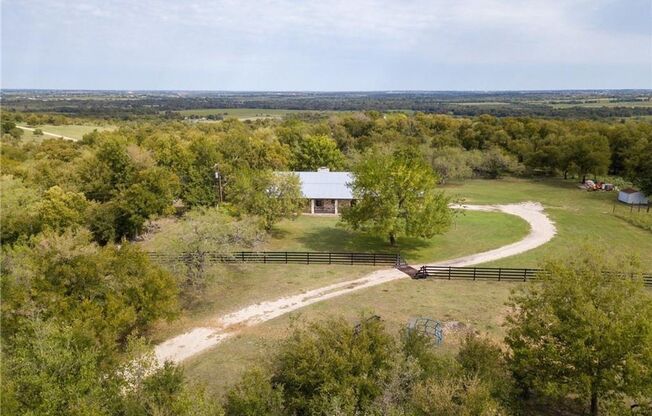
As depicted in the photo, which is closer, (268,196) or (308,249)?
(308,249)

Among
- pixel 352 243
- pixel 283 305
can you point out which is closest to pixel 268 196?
pixel 352 243

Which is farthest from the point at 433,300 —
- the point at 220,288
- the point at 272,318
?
the point at 220,288

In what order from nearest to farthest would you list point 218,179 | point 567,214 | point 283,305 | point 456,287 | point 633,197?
point 283,305 → point 456,287 → point 567,214 → point 218,179 → point 633,197

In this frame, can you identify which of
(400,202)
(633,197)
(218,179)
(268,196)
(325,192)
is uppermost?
(400,202)

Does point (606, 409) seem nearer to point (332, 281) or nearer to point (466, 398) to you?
point (466, 398)

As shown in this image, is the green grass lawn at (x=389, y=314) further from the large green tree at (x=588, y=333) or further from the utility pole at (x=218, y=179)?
the utility pole at (x=218, y=179)

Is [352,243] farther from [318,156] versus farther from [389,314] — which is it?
[318,156]
